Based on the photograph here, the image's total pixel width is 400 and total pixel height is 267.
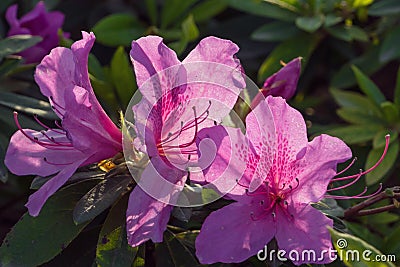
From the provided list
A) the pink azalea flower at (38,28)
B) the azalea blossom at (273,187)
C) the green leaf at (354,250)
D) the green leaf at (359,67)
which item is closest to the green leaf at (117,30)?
the pink azalea flower at (38,28)

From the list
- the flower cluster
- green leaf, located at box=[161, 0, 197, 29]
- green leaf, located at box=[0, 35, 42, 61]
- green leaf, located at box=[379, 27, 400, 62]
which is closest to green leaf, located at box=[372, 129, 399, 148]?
green leaf, located at box=[379, 27, 400, 62]

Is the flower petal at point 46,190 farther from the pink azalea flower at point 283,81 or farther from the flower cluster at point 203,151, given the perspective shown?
the pink azalea flower at point 283,81

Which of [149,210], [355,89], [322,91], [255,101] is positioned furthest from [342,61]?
[149,210]

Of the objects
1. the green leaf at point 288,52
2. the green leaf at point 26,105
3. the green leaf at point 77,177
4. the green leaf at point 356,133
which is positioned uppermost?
the green leaf at point 77,177

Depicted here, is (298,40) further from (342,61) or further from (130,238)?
(130,238)

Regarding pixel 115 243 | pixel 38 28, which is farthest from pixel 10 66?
pixel 115 243

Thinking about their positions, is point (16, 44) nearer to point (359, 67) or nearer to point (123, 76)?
point (123, 76)

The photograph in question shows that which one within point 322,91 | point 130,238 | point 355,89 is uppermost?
point 130,238
